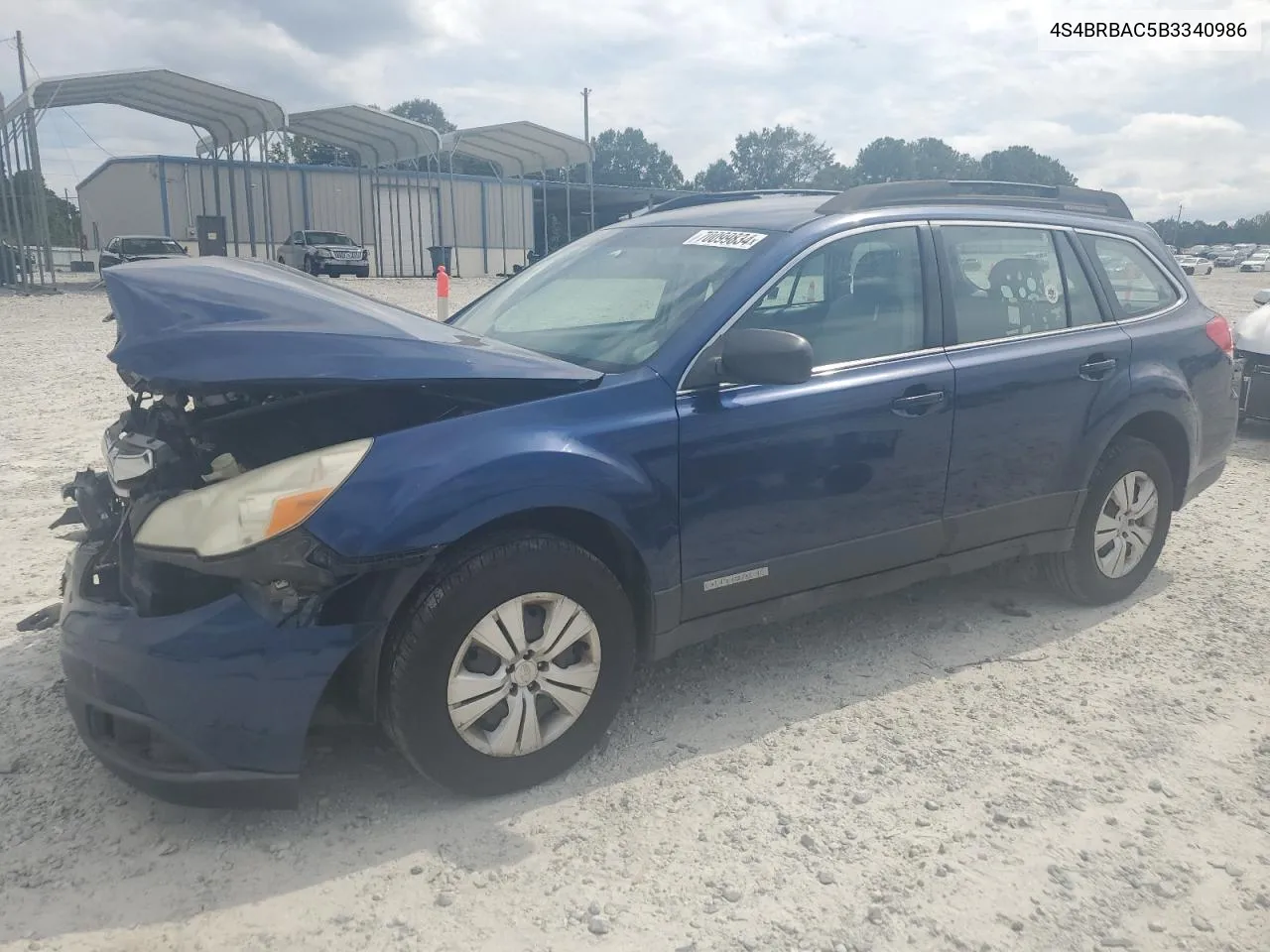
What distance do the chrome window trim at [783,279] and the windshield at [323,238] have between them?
28.1m

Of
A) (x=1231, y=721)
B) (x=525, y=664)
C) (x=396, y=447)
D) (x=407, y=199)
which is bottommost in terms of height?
(x=1231, y=721)

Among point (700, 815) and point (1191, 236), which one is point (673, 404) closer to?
point (700, 815)

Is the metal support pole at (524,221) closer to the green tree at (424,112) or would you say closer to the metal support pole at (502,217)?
the metal support pole at (502,217)

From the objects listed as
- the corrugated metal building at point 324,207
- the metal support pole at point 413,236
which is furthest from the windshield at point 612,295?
Result: the metal support pole at point 413,236

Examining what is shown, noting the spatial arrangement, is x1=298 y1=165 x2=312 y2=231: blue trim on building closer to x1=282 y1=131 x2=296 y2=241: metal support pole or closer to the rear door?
x1=282 y1=131 x2=296 y2=241: metal support pole

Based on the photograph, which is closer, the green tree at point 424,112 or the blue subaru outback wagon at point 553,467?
the blue subaru outback wagon at point 553,467

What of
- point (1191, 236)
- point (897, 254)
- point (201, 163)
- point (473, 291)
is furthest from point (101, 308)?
point (1191, 236)

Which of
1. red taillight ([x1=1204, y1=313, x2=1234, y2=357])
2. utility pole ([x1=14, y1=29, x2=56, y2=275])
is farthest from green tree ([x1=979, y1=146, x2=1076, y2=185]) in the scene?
red taillight ([x1=1204, y1=313, x2=1234, y2=357])

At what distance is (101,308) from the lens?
18938 mm

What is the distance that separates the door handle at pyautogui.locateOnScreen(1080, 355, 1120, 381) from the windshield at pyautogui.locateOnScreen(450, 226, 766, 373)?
5.34ft

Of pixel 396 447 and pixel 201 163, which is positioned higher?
pixel 201 163

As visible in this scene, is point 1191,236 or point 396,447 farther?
point 1191,236

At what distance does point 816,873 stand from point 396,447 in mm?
1587

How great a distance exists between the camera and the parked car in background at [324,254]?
29.0m
